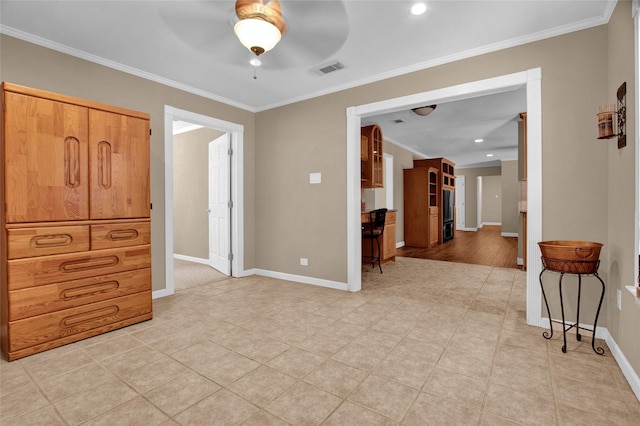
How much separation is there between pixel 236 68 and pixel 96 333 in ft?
9.27

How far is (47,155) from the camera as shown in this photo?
233 cm

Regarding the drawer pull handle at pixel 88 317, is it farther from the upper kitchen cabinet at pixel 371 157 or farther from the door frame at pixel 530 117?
the upper kitchen cabinet at pixel 371 157

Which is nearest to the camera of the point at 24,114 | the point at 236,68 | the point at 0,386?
the point at 0,386

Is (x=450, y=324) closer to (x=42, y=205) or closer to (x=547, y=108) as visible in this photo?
(x=547, y=108)

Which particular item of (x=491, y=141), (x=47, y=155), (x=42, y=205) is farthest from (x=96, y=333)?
(x=491, y=141)

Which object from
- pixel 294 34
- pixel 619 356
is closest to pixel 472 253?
pixel 619 356

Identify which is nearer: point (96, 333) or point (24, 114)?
point (24, 114)

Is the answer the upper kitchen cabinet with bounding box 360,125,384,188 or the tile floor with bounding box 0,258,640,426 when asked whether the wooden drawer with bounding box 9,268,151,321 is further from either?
the upper kitchen cabinet with bounding box 360,125,384,188

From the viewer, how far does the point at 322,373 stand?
199 centimetres

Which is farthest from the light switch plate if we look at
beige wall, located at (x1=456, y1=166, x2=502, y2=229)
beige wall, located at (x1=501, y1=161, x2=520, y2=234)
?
beige wall, located at (x1=456, y1=166, x2=502, y2=229)

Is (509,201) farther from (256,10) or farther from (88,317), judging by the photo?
(88,317)

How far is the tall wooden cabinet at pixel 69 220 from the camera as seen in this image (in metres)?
2.19

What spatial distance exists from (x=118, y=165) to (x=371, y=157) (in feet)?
11.9

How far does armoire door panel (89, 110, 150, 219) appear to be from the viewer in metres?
2.59
